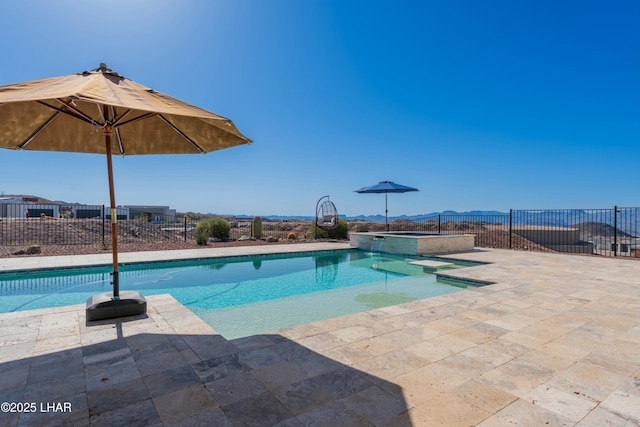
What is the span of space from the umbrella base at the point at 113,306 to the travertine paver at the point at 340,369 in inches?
4.4

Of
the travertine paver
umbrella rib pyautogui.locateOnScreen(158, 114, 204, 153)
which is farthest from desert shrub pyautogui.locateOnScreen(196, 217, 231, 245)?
the travertine paver

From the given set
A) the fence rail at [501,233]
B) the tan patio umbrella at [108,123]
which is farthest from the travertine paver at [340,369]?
the fence rail at [501,233]

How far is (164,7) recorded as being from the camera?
6.36 metres

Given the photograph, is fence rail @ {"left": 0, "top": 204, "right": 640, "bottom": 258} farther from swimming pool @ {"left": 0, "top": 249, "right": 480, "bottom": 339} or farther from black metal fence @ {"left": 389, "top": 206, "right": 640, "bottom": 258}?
swimming pool @ {"left": 0, "top": 249, "right": 480, "bottom": 339}

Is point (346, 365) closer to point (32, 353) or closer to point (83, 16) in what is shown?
point (32, 353)

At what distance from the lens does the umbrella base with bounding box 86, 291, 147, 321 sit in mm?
3242

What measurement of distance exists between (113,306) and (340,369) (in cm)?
254

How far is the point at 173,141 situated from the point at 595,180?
109ft

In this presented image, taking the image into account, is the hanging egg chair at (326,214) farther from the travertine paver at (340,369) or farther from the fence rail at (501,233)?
the travertine paver at (340,369)

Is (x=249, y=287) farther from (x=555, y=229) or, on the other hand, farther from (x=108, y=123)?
(x=555, y=229)

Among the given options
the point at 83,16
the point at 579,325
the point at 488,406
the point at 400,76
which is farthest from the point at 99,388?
the point at 400,76

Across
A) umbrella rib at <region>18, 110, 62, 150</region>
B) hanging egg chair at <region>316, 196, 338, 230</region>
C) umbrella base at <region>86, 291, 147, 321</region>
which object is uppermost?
umbrella rib at <region>18, 110, 62, 150</region>

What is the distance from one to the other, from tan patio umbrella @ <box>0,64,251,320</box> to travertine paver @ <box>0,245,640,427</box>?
883mm

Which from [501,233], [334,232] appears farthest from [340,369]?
[501,233]
